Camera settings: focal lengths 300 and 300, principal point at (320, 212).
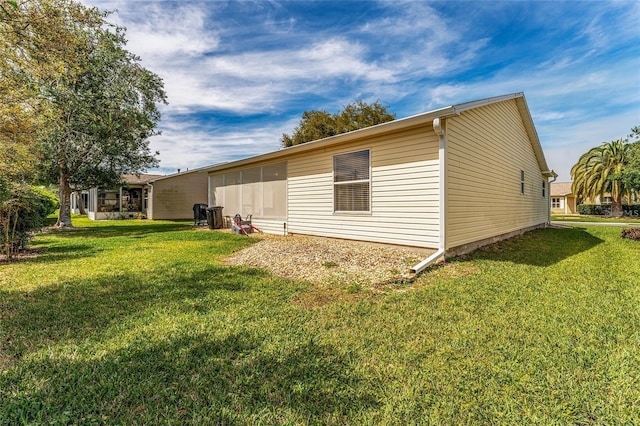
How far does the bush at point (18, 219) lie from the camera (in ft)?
20.9

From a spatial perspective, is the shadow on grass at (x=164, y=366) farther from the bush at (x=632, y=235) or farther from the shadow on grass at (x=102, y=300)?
the bush at (x=632, y=235)

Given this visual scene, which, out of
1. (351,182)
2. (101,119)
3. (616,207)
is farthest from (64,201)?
(616,207)

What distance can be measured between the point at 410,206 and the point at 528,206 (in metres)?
8.32

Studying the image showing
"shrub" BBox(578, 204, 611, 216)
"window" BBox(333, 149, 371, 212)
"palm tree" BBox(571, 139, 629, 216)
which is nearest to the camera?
"window" BBox(333, 149, 371, 212)

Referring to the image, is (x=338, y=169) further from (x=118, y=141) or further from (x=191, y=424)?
(x=118, y=141)

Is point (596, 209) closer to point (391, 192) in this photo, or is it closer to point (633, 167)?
point (633, 167)

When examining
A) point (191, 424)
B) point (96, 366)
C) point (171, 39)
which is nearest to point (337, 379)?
point (191, 424)

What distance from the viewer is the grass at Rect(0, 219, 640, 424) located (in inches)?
74.5

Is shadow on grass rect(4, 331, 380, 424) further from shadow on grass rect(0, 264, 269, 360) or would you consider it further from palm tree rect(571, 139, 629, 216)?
palm tree rect(571, 139, 629, 216)

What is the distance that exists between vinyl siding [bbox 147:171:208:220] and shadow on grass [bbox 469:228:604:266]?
20.0 meters

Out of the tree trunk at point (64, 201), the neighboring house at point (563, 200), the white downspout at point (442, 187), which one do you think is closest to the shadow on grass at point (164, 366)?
the white downspout at point (442, 187)

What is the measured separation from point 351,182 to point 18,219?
7887 millimetres

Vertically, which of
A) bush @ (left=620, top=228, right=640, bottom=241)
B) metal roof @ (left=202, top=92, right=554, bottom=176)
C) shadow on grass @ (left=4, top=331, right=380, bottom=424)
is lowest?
shadow on grass @ (left=4, top=331, right=380, bottom=424)

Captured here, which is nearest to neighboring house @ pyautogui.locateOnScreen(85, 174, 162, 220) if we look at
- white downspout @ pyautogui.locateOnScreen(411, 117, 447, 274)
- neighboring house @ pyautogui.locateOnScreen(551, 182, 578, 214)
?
white downspout @ pyautogui.locateOnScreen(411, 117, 447, 274)
